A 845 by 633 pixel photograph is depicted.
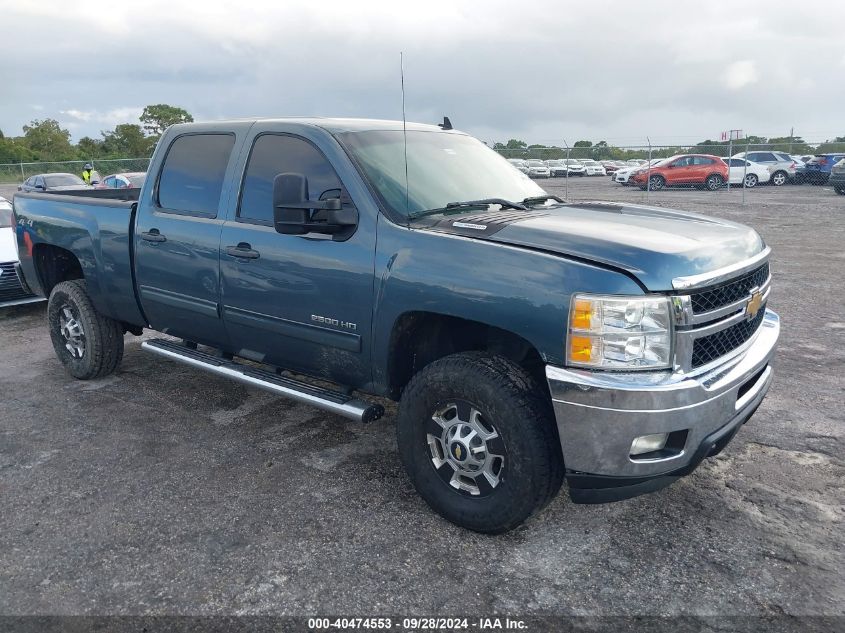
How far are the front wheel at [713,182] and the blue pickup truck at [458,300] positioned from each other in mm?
25301

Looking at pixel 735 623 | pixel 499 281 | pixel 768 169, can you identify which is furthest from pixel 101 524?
pixel 768 169

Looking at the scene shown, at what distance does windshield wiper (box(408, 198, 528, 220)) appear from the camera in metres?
3.65

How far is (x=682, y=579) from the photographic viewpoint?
9.76ft

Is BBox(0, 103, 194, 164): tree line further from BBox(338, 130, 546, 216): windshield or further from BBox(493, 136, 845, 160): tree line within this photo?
BBox(338, 130, 546, 216): windshield

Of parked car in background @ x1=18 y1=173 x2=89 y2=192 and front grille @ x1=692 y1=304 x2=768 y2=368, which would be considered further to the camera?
parked car in background @ x1=18 y1=173 x2=89 y2=192

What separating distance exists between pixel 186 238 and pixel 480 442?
240cm

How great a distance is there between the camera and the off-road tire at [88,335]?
5.48 metres

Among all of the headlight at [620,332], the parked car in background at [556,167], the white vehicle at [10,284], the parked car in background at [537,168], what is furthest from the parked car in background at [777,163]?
the headlight at [620,332]

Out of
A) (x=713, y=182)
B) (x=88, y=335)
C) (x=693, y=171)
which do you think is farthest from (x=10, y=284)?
(x=713, y=182)

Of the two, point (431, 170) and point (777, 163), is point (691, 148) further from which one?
point (431, 170)

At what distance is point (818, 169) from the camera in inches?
1154

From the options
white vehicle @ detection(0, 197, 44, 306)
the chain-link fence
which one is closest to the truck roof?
white vehicle @ detection(0, 197, 44, 306)

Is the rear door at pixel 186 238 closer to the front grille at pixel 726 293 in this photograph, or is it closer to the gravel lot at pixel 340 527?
the gravel lot at pixel 340 527

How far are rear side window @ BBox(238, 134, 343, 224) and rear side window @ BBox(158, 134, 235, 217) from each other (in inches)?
10.5
